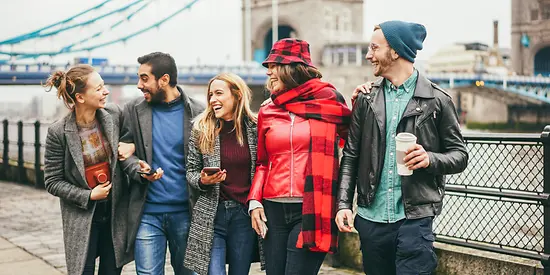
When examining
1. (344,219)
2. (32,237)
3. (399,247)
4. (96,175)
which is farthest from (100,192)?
(32,237)

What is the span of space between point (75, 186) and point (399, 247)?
1648 mm

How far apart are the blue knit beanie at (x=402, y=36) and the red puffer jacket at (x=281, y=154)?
534mm

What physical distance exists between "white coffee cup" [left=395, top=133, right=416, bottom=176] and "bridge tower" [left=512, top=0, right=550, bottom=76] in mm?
62936

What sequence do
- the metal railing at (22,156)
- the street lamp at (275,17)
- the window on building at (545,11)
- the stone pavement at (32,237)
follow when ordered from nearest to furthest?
the stone pavement at (32,237)
the metal railing at (22,156)
the window on building at (545,11)
the street lamp at (275,17)

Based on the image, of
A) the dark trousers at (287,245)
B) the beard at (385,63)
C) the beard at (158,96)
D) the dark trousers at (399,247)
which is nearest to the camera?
the dark trousers at (399,247)

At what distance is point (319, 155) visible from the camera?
300 cm

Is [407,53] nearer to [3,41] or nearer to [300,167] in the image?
[300,167]

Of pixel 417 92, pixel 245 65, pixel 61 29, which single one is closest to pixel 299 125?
pixel 417 92

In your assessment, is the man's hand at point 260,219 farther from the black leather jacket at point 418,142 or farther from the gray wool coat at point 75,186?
the gray wool coat at point 75,186

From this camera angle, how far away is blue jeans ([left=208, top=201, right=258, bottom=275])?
130 inches

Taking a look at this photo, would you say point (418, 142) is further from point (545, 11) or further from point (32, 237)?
point (545, 11)

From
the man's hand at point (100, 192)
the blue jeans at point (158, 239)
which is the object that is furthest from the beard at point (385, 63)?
the man's hand at point (100, 192)

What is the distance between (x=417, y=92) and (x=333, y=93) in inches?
17.5

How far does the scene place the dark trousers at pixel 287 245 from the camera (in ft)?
9.77
